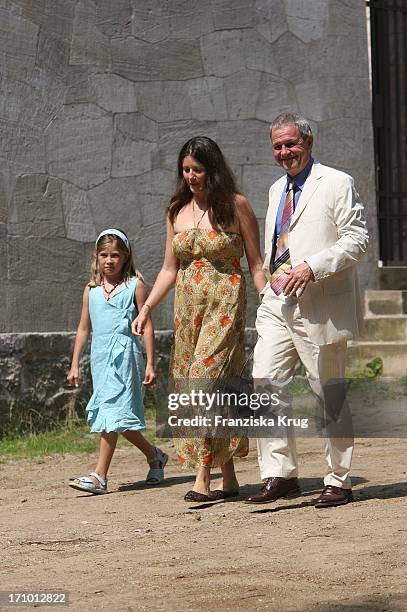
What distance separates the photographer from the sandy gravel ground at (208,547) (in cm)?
394

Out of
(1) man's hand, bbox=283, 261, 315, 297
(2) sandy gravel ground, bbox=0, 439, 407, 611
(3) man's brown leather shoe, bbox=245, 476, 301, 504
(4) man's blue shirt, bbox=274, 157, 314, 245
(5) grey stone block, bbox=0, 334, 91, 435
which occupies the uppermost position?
(4) man's blue shirt, bbox=274, 157, 314, 245

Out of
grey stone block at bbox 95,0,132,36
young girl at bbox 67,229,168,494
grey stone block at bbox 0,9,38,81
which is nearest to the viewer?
young girl at bbox 67,229,168,494

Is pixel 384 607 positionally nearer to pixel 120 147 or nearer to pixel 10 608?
pixel 10 608

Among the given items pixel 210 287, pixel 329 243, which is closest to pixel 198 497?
pixel 210 287

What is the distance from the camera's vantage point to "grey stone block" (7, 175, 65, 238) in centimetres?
849

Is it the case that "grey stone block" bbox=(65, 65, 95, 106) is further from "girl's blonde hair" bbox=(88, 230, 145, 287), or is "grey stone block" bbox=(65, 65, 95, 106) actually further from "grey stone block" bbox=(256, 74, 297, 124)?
"girl's blonde hair" bbox=(88, 230, 145, 287)

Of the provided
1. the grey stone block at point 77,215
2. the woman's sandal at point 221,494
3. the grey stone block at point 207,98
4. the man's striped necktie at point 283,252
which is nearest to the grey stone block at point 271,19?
the grey stone block at point 207,98

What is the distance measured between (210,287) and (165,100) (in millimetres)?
3558

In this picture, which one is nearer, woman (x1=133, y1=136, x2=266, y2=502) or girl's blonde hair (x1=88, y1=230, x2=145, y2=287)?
woman (x1=133, y1=136, x2=266, y2=502)

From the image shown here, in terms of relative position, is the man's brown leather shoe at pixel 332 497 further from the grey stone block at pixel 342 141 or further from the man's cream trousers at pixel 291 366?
the grey stone block at pixel 342 141

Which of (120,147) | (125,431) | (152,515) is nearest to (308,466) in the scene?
(125,431)

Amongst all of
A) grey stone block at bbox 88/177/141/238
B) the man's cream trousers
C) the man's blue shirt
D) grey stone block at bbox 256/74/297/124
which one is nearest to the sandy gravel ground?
the man's cream trousers

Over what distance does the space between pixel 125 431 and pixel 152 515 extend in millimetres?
971

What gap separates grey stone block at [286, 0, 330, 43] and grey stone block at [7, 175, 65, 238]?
245 centimetres
